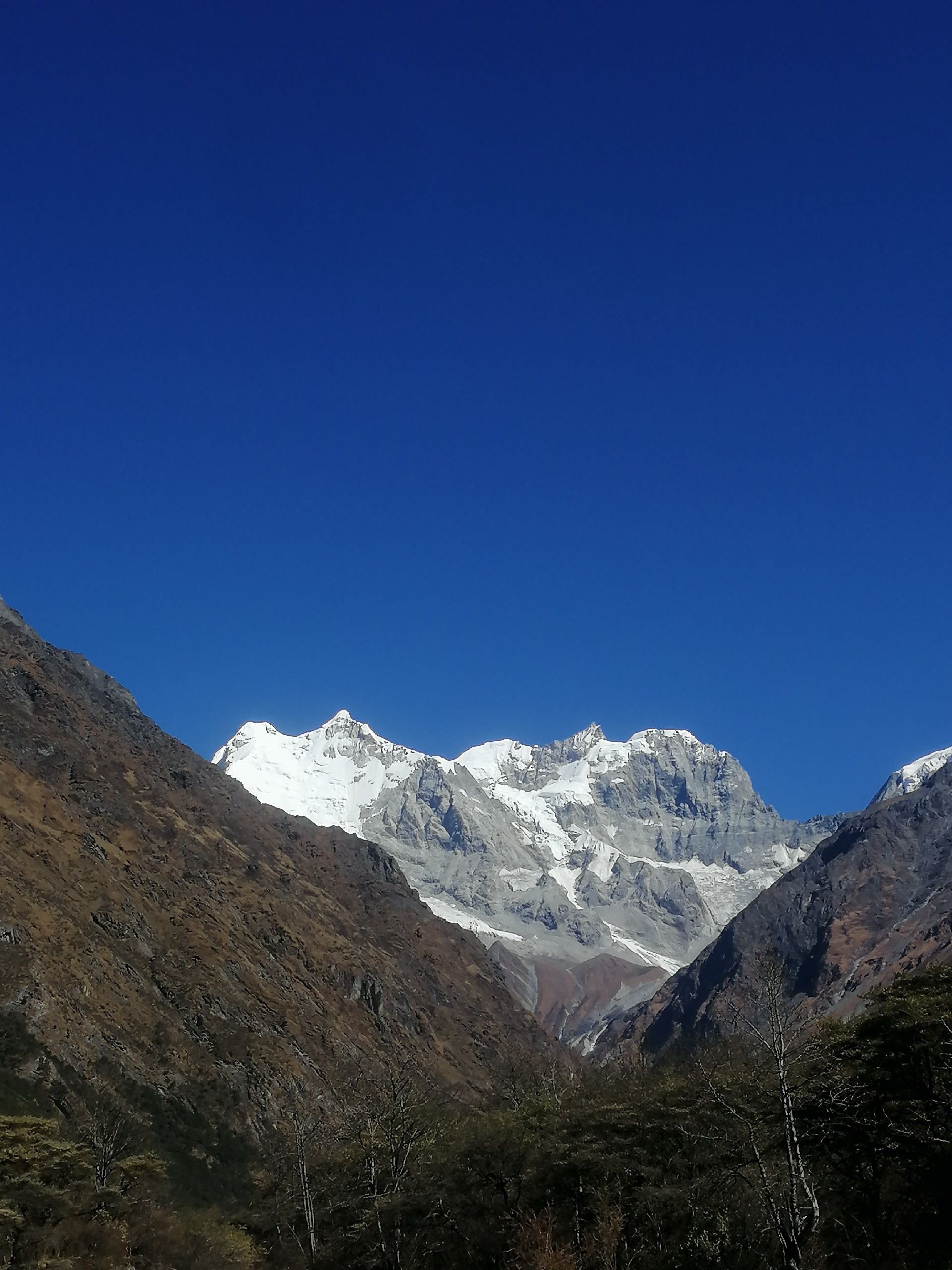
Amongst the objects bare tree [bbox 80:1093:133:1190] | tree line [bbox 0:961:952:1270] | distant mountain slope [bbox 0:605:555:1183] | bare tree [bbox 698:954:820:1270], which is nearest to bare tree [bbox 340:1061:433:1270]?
tree line [bbox 0:961:952:1270]

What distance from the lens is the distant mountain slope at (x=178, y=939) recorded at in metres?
85.2

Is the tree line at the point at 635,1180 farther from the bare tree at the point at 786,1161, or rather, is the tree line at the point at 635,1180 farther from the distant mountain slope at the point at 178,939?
the distant mountain slope at the point at 178,939

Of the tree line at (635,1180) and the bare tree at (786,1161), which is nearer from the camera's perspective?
the bare tree at (786,1161)

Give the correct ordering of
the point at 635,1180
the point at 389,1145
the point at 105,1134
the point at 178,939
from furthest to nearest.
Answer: the point at 178,939, the point at 105,1134, the point at 389,1145, the point at 635,1180

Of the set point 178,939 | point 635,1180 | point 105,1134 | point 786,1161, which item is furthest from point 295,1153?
point 178,939

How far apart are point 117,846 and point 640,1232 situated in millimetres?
85683

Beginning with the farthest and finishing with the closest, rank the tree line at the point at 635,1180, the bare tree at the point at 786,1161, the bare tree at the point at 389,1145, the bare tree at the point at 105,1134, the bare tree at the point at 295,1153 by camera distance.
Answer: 1. the bare tree at the point at 295,1153
2. the bare tree at the point at 105,1134
3. the bare tree at the point at 389,1145
4. the tree line at the point at 635,1180
5. the bare tree at the point at 786,1161

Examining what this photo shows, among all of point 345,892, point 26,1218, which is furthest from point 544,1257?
point 345,892

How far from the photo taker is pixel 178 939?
10756cm

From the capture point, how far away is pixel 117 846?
114 m

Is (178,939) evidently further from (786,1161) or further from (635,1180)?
(786,1161)

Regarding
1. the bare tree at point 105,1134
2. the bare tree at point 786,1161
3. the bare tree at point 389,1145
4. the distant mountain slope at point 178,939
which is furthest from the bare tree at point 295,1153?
the bare tree at point 786,1161

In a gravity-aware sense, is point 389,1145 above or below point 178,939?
below

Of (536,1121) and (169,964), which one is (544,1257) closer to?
(536,1121)
